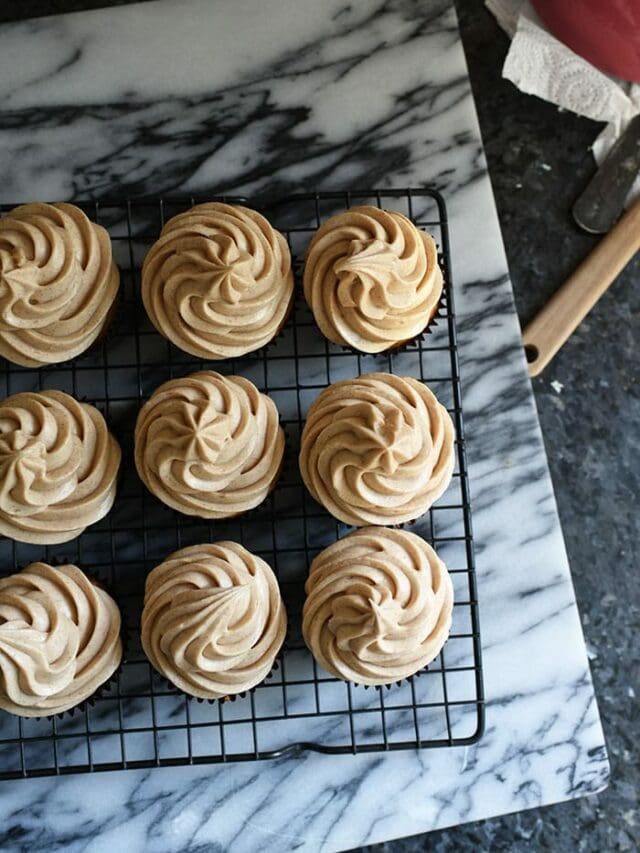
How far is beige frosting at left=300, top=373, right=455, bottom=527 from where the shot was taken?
198 centimetres

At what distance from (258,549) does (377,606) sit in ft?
1.14

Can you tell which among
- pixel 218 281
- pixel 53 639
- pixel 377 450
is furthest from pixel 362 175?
pixel 53 639

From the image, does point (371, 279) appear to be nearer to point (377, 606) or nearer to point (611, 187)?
point (377, 606)

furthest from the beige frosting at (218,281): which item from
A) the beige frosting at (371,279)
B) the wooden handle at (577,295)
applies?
the wooden handle at (577,295)

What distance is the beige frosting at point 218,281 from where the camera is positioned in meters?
2.01

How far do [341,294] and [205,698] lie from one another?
74 centimetres

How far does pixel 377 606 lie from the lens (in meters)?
1.93

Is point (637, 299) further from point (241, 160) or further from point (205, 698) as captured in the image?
point (205, 698)

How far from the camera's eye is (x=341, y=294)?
80.5 inches

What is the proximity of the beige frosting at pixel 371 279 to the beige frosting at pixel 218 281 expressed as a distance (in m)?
0.07

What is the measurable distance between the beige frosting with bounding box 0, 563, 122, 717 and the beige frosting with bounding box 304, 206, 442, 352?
0.64 m

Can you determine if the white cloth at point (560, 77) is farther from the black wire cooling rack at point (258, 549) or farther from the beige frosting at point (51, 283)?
the beige frosting at point (51, 283)

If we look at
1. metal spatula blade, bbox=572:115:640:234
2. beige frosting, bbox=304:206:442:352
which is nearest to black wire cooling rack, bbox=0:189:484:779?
beige frosting, bbox=304:206:442:352

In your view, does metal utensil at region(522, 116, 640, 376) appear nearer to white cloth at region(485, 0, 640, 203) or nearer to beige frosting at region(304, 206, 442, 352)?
white cloth at region(485, 0, 640, 203)
